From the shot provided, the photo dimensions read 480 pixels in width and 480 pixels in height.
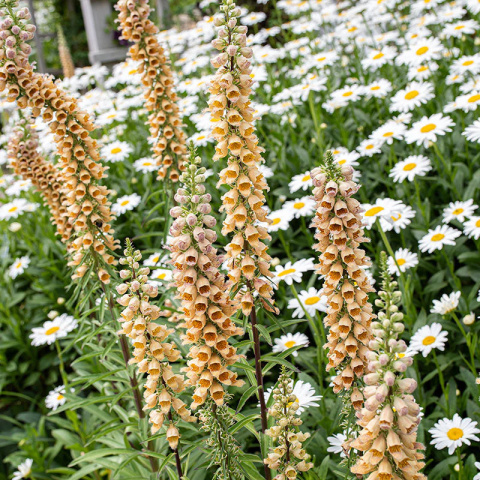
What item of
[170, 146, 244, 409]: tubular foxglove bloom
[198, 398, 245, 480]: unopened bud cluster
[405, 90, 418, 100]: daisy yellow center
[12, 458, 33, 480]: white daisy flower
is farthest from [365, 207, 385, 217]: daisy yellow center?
[12, 458, 33, 480]: white daisy flower

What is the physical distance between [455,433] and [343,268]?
45.2 inches

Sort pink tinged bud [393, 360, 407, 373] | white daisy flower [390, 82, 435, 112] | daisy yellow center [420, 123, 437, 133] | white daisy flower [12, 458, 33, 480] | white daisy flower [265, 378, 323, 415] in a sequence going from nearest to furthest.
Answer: pink tinged bud [393, 360, 407, 373] < white daisy flower [265, 378, 323, 415] < white daisy flower [12, 458, 33, 480] < daisy yellow center [420, 123, 437, 133] < white daisy flower [390, 82, 435, 112]

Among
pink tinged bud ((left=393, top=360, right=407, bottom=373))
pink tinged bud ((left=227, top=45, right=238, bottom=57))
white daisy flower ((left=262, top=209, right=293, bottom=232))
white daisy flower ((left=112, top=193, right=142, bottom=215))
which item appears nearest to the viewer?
pink tinged bud ((left=393, top=360, right=407, bottom=373))

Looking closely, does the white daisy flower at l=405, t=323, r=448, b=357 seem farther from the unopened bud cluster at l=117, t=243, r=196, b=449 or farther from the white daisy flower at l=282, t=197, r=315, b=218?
the unopened bud cluster at l=117, t=243, r=196, b=449

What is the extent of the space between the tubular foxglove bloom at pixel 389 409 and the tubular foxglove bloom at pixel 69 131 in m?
2.07

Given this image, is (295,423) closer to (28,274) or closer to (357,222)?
(357,222)

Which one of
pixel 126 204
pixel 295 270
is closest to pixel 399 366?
pixel 295 270

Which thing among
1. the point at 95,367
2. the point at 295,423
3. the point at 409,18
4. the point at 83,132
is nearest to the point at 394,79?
the point at 409,18

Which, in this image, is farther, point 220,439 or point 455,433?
point 455,433

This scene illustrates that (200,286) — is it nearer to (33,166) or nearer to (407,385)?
(407,385)

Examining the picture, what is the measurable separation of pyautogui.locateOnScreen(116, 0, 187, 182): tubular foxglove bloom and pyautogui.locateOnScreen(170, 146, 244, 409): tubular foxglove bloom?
168 centimetres

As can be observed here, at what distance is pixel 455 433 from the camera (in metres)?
2.52

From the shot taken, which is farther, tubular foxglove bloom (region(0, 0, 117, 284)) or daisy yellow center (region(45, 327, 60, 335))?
daisy yellow center (region(45, 327, 60, 335))

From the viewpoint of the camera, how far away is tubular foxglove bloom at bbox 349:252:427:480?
1.51 m
